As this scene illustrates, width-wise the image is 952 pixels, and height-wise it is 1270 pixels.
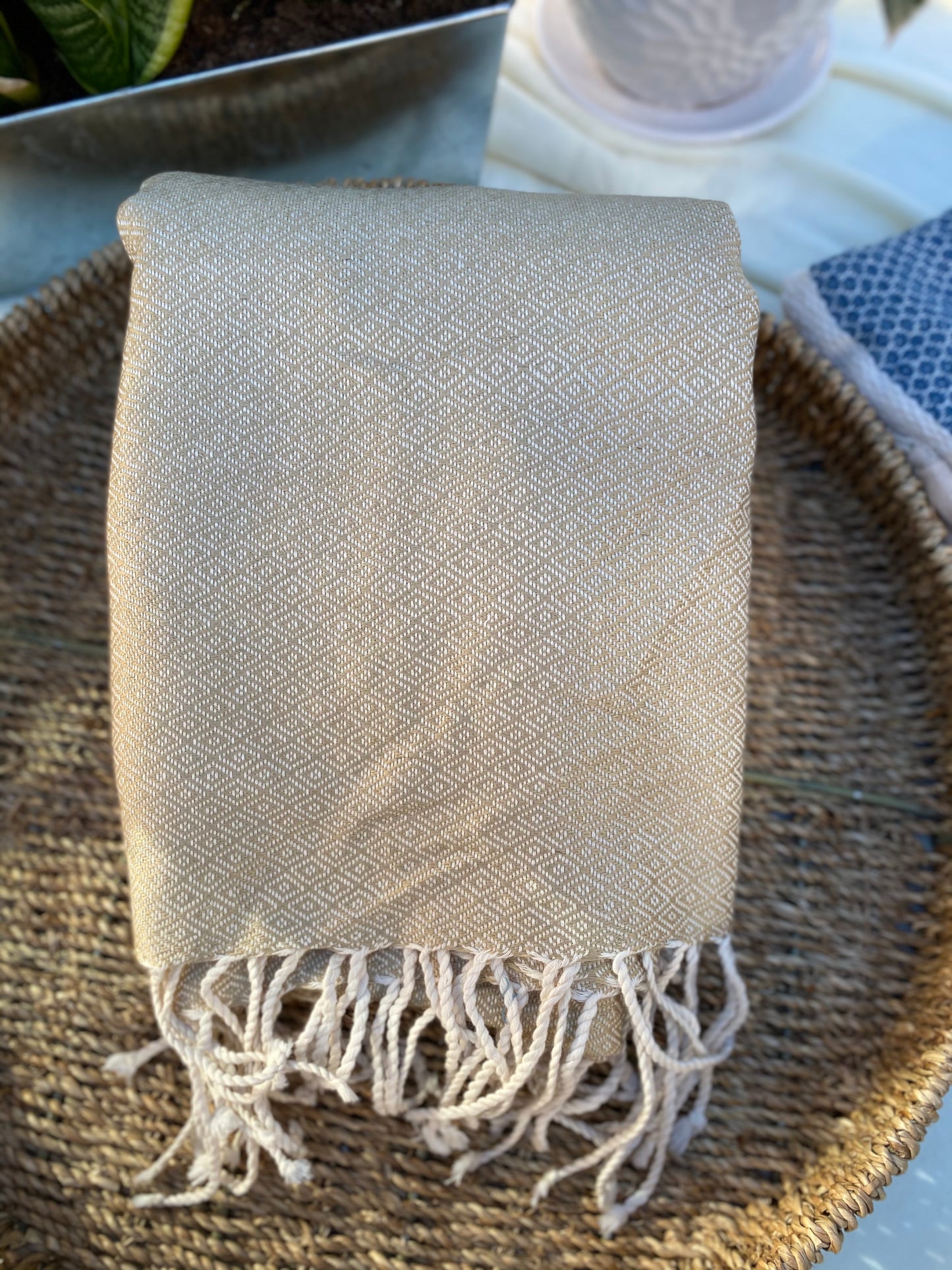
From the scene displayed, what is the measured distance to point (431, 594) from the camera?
38cm

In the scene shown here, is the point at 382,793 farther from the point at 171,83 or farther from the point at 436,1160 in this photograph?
the point at 171,83

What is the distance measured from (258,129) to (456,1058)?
44cm

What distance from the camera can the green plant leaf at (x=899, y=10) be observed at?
0.46m

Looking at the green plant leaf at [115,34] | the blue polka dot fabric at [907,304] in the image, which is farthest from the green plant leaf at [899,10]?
the green plant leaf at [115,34]

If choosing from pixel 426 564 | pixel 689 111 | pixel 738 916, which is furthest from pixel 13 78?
pixel 738 916

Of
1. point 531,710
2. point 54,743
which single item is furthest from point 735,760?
point 54,743

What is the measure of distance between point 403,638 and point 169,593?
0.09 meters

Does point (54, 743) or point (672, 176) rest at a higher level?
point (672, 176)

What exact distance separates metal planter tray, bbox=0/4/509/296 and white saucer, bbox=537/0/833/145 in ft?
0.40

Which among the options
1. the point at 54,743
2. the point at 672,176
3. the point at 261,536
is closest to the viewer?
the point at 261,536

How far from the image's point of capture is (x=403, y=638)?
38cm

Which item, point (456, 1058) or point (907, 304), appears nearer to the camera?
point (456, 1058)

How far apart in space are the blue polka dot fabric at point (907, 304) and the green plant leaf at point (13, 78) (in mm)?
388

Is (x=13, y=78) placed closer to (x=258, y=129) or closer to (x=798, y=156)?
(x=258, y=129)
